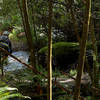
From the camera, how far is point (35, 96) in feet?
7.18

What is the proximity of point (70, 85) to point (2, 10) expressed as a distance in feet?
5.36

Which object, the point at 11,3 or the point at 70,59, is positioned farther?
the point at 70,59

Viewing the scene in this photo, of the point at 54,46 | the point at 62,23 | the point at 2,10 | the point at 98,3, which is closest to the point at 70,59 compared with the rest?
the point at 54,46

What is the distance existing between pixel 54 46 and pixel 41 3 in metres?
2.03

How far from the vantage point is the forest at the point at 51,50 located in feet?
2.87

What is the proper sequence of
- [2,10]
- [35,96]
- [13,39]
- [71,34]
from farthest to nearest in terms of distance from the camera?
[13,39]
[71,34]
[2,10]
[35,96]

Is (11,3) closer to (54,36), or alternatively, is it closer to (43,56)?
(43,56)

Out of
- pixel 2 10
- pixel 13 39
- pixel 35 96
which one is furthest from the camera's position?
pixel 13 39

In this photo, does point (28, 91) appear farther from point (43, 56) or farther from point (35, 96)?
point (43, 56)

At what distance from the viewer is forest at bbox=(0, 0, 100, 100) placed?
87cm

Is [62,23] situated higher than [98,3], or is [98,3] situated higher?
[98,3]

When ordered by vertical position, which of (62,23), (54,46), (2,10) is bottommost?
(54,46)

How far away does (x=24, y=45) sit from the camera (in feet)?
23.5

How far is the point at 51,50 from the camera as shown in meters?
0.88
